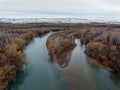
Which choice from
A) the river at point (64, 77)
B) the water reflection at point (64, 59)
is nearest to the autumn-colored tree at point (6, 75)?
the river at point (64, 77)

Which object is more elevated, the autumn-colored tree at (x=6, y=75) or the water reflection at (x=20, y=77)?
the autumn-colored tree at (x=6, y=75)

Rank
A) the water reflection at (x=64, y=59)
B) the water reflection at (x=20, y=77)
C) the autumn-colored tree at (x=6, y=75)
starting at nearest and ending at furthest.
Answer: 1. the autumn-colored tree at (x=6, y=75)
2. the water reflection at (x=20, y=77)
3. the water reflection at (x=64, y=59)

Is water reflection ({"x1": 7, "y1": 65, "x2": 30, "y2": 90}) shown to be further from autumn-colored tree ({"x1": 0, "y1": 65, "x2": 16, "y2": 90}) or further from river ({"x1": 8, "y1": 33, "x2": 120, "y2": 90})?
autumn-colored tree ({"x1": 0, "y1": 65, "x2": 16, "y2": 90})

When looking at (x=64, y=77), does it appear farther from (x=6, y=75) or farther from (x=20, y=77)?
(x=6, y=75)

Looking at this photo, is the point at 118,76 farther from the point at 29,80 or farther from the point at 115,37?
the point at 115,37

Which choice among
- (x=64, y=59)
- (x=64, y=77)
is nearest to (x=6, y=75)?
(x=64, y=77)

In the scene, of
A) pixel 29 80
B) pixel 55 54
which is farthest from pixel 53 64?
pixel 29 80

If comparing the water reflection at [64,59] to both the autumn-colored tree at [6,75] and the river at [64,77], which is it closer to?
the river at [64,77]

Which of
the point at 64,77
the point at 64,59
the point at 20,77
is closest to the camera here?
the point at 20,77
